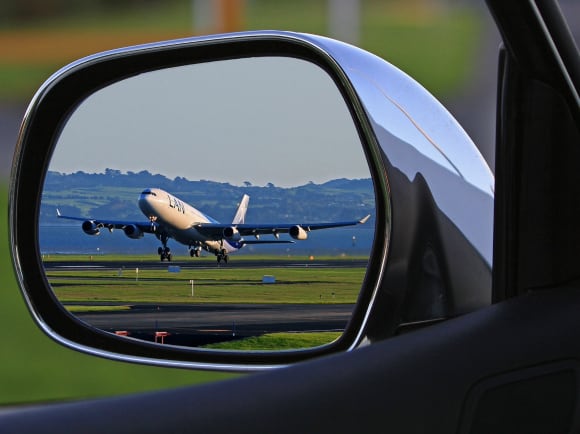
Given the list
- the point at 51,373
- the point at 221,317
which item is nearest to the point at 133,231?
the point at 221,317

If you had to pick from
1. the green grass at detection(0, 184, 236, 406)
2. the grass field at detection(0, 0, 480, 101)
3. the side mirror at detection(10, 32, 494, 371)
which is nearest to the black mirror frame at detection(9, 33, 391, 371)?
the side mirror at detection(10, 32, 494, 371)

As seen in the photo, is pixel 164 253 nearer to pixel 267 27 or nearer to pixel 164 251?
pixel 164 251

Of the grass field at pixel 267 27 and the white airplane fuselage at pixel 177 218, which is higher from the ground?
the grass field at pixel 267 27

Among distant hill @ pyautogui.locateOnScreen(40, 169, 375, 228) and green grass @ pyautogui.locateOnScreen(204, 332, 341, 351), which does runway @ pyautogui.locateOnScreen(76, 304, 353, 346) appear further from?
distant hill @ pyautogui.locateOnScreen(40, 169, 375, 228)

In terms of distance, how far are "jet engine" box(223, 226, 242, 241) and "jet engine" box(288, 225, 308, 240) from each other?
189 millimetres

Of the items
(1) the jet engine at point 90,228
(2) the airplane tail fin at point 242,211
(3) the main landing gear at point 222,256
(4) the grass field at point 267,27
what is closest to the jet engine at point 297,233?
(2) the airplane tail fin at point 242,211

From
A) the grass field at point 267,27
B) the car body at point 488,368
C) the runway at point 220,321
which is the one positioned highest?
the grass field at point 267,27

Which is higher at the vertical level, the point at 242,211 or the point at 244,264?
the point at 242,211

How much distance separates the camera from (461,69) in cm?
2036

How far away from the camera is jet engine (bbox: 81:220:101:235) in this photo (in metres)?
2.52

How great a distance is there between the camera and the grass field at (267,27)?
21.9 m

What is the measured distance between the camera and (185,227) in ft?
7.94

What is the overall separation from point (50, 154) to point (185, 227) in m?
0.37

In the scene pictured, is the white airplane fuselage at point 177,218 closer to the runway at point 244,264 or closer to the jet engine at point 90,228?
the runway at point 244,264
